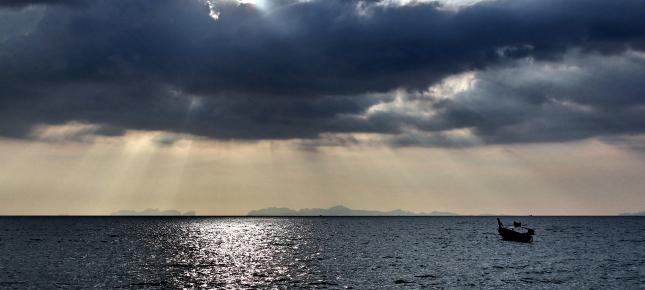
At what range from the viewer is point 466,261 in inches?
3654

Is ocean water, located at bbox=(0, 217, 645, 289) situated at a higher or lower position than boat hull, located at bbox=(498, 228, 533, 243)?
lower

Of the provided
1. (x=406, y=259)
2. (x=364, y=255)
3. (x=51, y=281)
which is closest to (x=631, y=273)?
(x=406, y=259)

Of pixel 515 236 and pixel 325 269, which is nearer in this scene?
pixel 325 269

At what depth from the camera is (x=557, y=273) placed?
255 ft

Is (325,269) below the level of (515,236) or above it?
Result: below

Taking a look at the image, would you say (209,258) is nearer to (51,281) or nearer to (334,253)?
(334,253)

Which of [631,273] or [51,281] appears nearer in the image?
[51,281]

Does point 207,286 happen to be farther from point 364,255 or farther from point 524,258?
point 524,258

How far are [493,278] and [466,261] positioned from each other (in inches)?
842

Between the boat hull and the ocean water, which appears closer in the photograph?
the ocean water

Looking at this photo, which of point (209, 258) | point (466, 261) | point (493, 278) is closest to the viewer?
point (493, 278)

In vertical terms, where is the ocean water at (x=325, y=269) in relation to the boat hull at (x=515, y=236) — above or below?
below

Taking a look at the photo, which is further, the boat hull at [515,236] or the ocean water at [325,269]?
the boat hull at [515,236]

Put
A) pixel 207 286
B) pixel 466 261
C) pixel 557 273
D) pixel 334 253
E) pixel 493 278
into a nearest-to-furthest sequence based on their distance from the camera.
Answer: pixel 207 286 < pixel 493 278 < pixel 557 273 < pixel 466 261 < pixel 334 253
